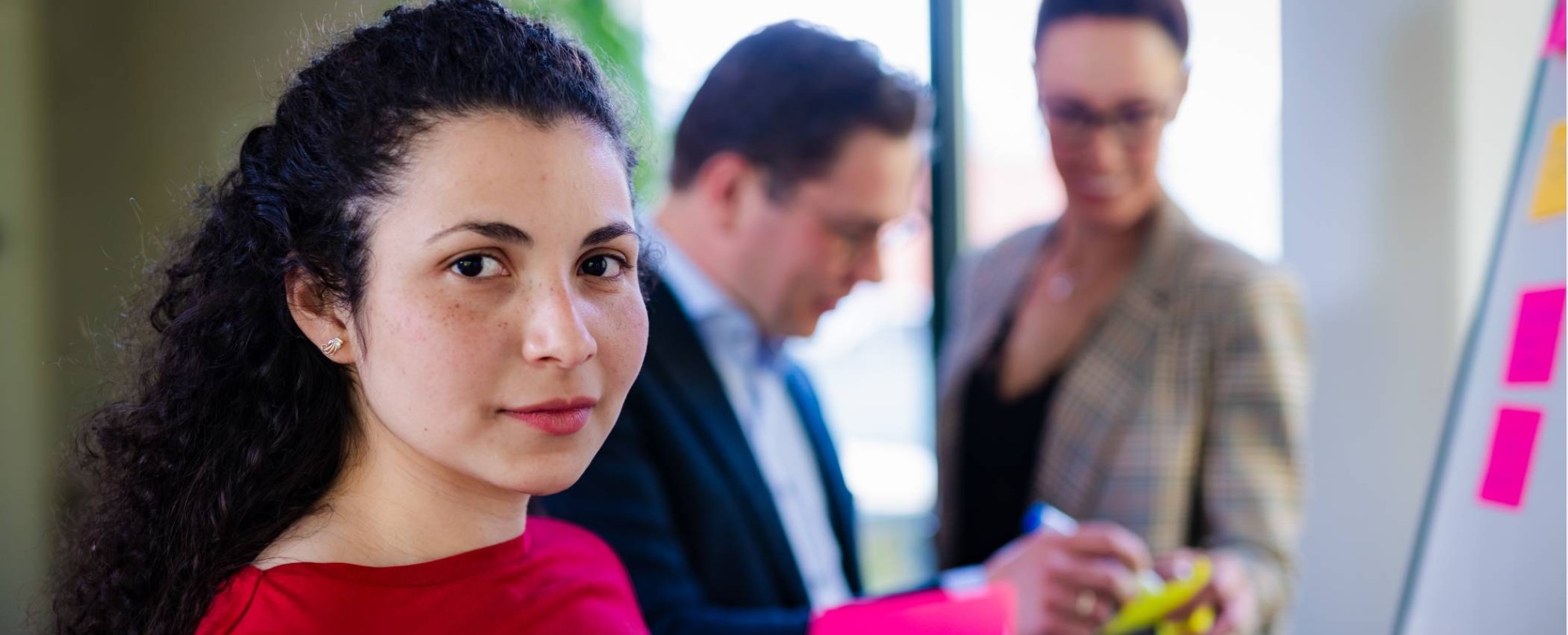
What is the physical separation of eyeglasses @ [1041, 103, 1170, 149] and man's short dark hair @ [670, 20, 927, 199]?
0.30 meters

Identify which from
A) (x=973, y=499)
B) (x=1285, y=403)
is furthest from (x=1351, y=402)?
(x=973, y=499)

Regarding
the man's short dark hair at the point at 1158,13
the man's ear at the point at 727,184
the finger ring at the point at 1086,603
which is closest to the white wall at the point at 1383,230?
the man's short dark hair at the point at 1158,13

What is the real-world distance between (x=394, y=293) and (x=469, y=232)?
72mm

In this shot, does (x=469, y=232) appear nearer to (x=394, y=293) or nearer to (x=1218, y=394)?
(x=394, y=293)

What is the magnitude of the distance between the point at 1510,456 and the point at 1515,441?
0.06 feet

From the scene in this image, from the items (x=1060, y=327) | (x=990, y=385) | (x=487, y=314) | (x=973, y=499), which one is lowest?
(x=973, y=499)

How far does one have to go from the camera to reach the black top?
1919 millimetres

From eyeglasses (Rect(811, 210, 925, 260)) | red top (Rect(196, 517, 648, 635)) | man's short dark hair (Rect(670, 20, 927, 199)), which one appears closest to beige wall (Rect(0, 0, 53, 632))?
red top (Rect(196, 517, 648, 635))

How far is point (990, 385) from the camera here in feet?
6.54

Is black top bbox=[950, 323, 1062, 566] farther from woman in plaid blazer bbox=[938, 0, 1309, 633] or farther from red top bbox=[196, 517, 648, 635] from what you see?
red top bbox=[196, 517, 648, 635]

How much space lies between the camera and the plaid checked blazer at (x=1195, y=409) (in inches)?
69.2

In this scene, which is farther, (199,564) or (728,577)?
(728,577)

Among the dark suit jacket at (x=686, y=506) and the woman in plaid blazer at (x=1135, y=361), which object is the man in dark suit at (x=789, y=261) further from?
the woman in plaid blazer at (x=1135, y=361)

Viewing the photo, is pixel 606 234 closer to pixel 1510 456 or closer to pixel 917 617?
pixel 917 617
